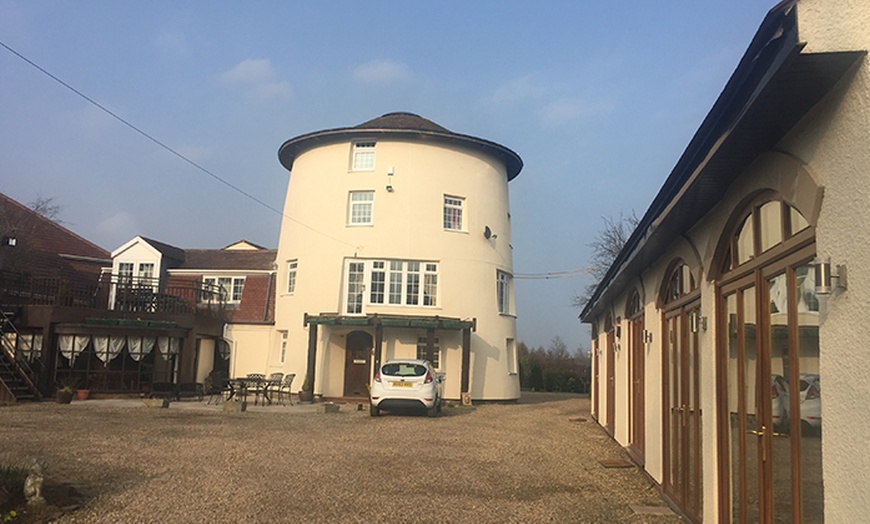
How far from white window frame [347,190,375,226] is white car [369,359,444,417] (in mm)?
8975

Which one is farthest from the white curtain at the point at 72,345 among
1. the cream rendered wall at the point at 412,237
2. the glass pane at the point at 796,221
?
the glass pane at the point at 796,221

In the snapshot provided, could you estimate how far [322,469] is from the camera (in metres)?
10.6

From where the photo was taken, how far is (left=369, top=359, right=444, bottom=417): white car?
19.7 metres

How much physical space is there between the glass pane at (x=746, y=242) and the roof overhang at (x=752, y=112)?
13.2 inches

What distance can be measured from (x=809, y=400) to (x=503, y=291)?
26.0 meters

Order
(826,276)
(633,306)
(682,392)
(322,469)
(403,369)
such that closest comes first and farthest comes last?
(826,276) < (682,392) < (322,469) < (633,306) < (403,369)

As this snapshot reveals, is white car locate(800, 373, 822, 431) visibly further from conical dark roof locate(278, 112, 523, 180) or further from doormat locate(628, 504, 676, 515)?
conical dark roof locate(278, 112, 523, 180)

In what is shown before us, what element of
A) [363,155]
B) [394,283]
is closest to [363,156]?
[363,155]

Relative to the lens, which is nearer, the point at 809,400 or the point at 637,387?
the point at 809,400

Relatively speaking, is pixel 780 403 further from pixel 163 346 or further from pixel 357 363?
pixel 357 363

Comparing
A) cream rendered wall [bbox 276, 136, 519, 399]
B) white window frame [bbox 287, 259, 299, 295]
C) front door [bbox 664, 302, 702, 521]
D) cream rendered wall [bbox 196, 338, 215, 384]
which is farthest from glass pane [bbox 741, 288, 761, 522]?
cream rendered wall [bbox 196, 338, 215, 384]

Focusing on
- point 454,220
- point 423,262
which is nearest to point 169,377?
point 423,262

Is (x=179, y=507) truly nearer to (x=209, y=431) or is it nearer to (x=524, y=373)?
(x=209, y=431)

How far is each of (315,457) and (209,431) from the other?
438 centimetres
